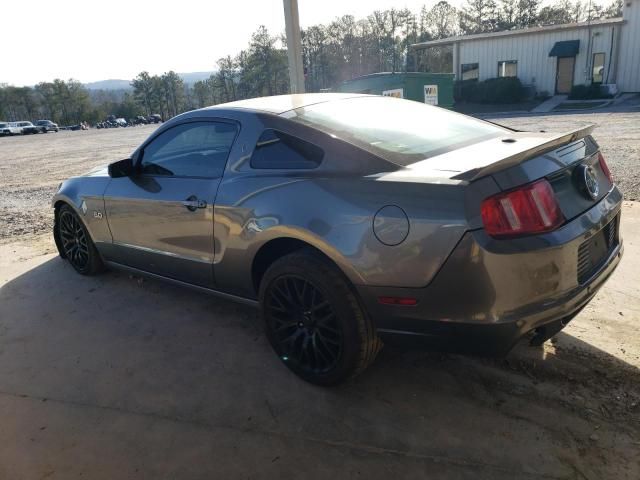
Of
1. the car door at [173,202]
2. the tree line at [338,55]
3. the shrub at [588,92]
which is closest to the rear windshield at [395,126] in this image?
the car door at [173,202]

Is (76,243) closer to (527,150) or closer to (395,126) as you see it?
(395,126)

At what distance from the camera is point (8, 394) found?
3072mm

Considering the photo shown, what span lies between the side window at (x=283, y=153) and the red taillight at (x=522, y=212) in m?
0.97

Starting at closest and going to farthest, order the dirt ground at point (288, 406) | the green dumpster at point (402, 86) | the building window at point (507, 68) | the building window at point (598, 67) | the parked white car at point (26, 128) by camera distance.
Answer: the dirt ground at point (288, 406), the green dumpster at point (402, 86), the building window at point (598, 67), the building window at point (507, 68), the parked white car at point (26, 128)

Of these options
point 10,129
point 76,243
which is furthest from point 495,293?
point 10,129

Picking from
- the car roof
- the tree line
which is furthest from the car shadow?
the tree line

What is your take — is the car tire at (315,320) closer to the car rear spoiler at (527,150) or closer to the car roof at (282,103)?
the car rear spoiler at (527,150)

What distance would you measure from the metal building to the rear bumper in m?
30.9

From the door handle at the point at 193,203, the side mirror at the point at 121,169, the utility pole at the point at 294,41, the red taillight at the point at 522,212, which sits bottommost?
the door handle at the point at 193,203

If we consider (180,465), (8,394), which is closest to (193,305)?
(8,394)

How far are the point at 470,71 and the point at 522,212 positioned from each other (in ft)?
112

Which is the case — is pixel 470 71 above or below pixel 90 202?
above

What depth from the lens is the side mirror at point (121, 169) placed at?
12.7ft

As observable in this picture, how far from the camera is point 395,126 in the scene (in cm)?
312
